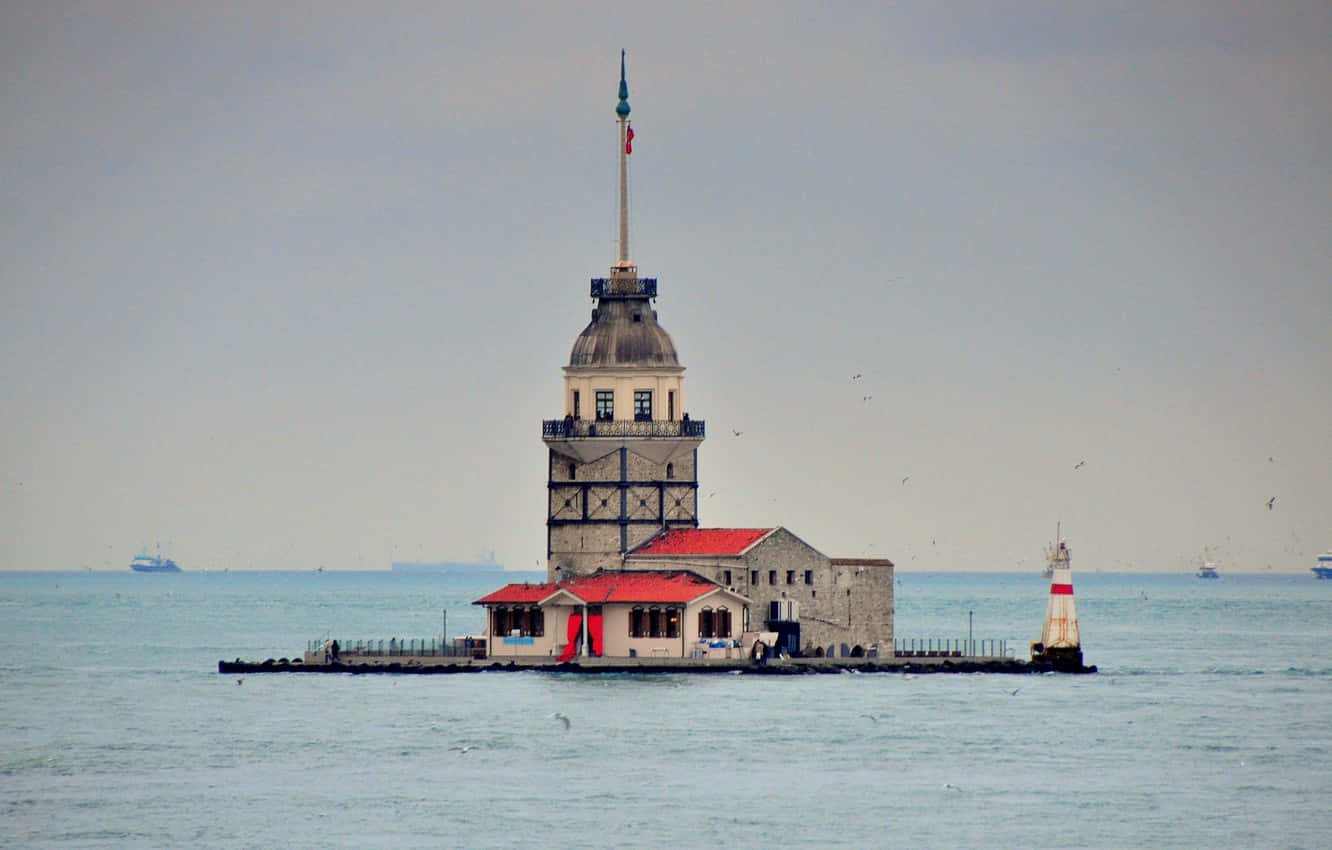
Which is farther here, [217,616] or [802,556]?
[217,616]

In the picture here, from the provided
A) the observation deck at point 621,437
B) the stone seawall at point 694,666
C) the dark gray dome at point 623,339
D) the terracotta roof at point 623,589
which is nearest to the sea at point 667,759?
the stone seawall at point 694,666

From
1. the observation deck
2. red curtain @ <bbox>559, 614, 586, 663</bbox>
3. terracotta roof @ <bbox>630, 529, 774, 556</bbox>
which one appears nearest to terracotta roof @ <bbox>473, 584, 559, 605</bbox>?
red curtain @ <bbox>559, 614, 586, 663</bbox>

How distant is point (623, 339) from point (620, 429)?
352 centimetres

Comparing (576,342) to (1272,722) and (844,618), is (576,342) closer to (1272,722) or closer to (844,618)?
(844,618)

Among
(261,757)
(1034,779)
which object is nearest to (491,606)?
(261,757)

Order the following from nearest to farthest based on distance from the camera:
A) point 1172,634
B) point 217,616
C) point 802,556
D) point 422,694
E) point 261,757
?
1. point 261,757
2. point 422,694
3. point 802,556
4. point 1172,634
5. point 217,616

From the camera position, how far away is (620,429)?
95.3 m

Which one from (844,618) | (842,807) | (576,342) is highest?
(576,342)

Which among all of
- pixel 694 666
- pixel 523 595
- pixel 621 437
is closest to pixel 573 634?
pixel 523 595

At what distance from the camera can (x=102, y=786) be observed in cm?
6397

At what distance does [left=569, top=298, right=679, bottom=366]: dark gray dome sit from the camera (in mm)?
96188

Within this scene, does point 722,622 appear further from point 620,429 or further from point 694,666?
point 620,429

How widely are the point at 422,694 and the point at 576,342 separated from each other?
17.6 meters

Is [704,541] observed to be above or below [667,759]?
above
